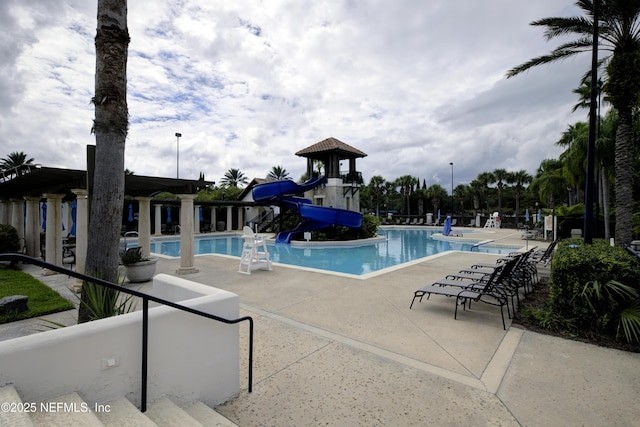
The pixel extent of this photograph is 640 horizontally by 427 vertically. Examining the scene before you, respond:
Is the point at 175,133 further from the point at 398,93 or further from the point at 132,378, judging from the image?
the point at 132,378

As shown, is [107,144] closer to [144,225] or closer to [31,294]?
[31,294]

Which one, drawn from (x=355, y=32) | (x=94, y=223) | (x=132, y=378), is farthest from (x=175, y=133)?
(x=132, y=378)

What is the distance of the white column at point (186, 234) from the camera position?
9414 millimetres

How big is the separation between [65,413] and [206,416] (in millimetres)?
1023

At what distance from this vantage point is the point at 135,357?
8.11ft

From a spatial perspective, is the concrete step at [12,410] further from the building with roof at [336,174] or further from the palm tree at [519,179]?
the palm tree at [519,179]

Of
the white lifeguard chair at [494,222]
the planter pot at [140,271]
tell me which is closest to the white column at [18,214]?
the planter pot at [140,271]

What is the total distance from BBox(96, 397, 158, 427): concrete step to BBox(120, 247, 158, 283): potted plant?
22.3 ft

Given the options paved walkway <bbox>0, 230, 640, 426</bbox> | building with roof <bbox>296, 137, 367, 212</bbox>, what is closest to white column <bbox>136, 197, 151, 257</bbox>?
paved walkway <bbox>0, 230, 640, 426</bbox>

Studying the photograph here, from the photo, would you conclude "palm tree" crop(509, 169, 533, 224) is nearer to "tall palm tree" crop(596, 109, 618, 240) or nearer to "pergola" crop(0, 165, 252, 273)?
"tall palm tree" crop(596, 109, 618, 240)

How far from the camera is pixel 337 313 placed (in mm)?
5746

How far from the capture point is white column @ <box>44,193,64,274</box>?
9.69 metres

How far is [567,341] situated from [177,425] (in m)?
5.01

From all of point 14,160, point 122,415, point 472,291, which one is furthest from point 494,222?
point 14,160
